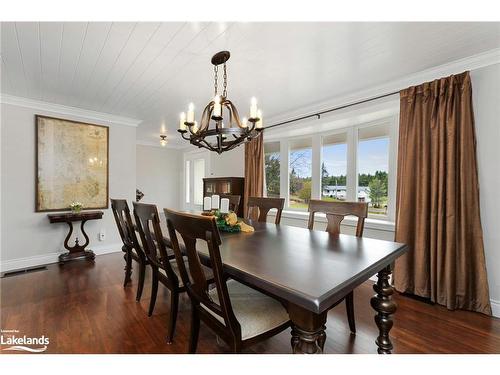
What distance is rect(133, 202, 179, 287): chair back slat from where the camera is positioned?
155 cm

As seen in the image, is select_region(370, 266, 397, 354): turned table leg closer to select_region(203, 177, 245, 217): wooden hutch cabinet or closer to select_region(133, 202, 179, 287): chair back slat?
select_region(133, 202, 179, 287): chair back slat

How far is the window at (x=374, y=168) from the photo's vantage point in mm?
2918

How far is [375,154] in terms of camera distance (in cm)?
302

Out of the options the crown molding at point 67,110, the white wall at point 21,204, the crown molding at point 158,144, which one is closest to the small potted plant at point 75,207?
the white wall at point 21,204

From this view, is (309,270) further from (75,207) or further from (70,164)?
(70,164)

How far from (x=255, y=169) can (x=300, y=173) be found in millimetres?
786

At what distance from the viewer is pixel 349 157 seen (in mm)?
3252

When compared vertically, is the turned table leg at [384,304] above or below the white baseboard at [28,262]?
above

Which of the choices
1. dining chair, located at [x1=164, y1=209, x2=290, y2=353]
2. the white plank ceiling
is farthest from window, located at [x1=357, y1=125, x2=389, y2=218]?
dining chair, located at [x1=164, y1=209, x2=290, y2=353]

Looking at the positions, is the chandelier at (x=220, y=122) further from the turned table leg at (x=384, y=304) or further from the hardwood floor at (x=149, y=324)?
the hardwood floor at (x=149, y=324)

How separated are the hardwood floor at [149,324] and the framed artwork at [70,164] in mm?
1276

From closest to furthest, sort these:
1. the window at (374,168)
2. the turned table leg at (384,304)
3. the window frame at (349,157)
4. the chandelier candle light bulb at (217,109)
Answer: the turned table leg at (384,304) < the chandelier candle light bulb at (217,109) < the window frame at (349,157) < the window at (374,168)

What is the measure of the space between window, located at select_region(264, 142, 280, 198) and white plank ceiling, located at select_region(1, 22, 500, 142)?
4.45 feet

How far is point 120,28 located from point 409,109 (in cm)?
274
